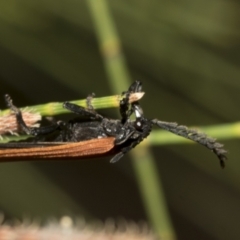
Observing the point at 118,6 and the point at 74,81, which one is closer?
the point at 118,6

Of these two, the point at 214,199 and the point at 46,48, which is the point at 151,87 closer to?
the point at 46,48

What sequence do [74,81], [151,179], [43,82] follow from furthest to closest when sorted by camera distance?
[43,82] < [74,81] < [151,179]

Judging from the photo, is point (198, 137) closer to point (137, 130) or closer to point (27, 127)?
point (137, 130)

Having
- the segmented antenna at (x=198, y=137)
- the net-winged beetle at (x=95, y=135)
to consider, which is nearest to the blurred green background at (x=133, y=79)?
the net-winged beetle at (x=95, y=135)

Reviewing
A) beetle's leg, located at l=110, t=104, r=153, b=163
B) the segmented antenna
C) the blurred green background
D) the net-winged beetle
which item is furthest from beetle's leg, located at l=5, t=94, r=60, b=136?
the blurred green background

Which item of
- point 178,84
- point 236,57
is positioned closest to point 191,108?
point 178,84

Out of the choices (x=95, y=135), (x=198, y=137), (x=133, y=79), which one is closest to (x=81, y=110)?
(x=95, y=135)

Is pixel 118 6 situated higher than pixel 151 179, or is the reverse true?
pixel 118 6
